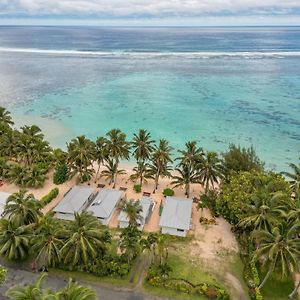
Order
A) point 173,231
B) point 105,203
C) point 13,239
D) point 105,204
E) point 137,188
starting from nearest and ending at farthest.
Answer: point 13,239, point 173,231, point 105,204, point 105,203, point 137,188

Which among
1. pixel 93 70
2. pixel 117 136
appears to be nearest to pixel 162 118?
pixel 117 136

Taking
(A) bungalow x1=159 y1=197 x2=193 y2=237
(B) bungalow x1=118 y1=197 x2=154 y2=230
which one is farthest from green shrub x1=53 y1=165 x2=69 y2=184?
(A) bungalow x1=159 y1=197 x2=193 y2=237

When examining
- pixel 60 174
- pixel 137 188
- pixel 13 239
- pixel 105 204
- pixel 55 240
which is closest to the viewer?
pixel 55 240

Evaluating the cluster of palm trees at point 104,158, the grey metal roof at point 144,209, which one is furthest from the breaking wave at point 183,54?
the grey metal roof at point 144,209

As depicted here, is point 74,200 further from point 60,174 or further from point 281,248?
point 281,248

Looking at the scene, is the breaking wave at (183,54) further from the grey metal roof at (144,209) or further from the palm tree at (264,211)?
the palm tree at (264,211)

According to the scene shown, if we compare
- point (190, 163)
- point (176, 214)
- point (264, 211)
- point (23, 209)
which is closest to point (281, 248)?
point (264, 211)

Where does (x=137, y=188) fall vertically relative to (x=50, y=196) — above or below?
above
